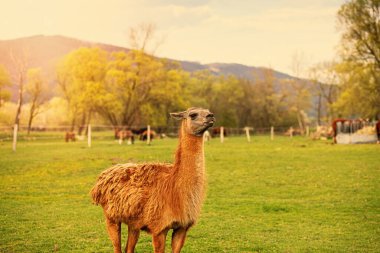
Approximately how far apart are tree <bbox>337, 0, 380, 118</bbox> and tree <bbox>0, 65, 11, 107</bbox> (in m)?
50.2

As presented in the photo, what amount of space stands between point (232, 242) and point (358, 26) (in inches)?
2013

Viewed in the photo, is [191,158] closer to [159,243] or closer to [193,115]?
[193,115]

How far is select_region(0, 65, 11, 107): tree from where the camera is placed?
65.5 metres

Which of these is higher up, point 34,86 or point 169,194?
point 34,86

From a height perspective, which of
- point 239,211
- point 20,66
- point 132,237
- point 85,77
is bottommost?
point 239,211

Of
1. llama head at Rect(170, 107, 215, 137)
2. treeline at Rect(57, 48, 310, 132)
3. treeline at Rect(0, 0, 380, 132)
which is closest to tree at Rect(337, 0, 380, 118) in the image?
treeline at Rect(0, 0, 380, 132)

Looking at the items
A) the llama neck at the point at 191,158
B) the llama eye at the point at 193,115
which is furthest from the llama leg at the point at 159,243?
the llama eye at the point at 193,115

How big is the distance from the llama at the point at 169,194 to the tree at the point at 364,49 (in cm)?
5274

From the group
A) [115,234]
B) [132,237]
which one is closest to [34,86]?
[115,234]

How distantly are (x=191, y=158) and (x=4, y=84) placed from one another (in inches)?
2675

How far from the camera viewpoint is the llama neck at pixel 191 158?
603cm

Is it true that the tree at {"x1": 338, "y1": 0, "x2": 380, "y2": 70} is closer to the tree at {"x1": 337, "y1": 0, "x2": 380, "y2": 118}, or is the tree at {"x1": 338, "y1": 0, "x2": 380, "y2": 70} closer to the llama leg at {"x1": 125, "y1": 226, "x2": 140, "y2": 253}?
the tree at {"x1": 337, "y1": 0, "x2": 380, "y2": 118}

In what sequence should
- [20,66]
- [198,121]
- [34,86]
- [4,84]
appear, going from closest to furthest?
[198,121], [4,84], [20,66], [34,86]

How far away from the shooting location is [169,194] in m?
6.03
